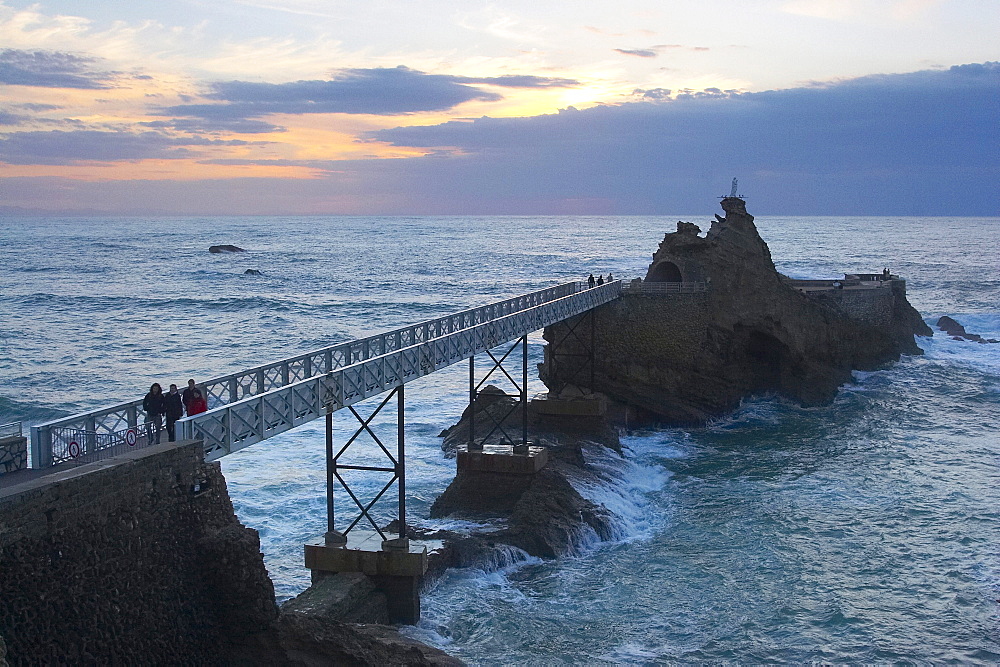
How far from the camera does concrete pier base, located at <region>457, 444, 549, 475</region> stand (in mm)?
25750

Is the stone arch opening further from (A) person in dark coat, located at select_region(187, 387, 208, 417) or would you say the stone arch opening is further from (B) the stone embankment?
(A) person in dark coat, located at select_region(187, 387, 208, 417)

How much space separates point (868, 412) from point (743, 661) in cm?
2285

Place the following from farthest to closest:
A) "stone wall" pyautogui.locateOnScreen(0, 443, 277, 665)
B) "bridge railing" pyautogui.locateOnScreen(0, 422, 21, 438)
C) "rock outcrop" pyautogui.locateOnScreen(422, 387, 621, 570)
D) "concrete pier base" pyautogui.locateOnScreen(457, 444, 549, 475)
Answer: "concrete pier base" pyautogui.locateOnScreen(457, 444, 549, 475) → "rock outcrop" pyautogui.locateOnScreen(422, 387, 621, 570) → "bridge railing" pyautogui.locateOnScreen(0, 422, 21, 438) → "stone wall" pyautogui.locateOnScreen(0, 443, 277, 665)

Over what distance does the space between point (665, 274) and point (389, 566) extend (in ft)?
81.9

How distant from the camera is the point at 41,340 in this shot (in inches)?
2095

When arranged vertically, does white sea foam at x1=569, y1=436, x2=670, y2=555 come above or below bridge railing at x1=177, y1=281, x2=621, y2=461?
below

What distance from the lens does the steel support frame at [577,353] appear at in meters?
35.8

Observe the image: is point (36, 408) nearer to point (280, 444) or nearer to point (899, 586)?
point (280, 444)

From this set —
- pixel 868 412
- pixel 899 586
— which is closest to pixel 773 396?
pixel 868 412

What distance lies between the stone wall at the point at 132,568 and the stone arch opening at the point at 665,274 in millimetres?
28762

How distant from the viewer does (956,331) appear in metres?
59.7

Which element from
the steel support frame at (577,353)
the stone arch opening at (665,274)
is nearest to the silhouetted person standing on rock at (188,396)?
the steel support frame at (577,353)

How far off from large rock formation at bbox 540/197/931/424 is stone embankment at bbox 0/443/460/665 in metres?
22.2

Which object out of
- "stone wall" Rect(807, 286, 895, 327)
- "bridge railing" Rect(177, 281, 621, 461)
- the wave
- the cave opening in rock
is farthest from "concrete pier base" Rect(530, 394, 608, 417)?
the wave
